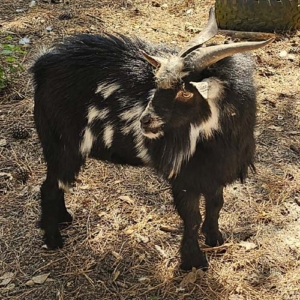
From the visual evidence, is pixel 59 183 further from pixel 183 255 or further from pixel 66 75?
pixel 183 255

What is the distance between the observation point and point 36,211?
12.8ft

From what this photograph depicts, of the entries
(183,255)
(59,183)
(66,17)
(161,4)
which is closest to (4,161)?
(59,183)

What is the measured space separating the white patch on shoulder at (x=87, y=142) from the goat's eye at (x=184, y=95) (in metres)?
0.79

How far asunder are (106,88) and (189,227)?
1.01 meters

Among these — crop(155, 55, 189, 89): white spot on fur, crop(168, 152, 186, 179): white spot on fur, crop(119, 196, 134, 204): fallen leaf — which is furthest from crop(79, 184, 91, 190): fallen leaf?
crop(155, 55, 189, 89): white spot on fur

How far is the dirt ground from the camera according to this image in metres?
3.28

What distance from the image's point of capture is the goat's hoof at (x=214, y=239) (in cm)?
354

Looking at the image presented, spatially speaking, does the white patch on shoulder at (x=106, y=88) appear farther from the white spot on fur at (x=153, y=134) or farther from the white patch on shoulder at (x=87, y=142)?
the white spot on fur at (x=153, y=134)

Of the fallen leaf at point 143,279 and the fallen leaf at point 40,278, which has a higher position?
the fallen leaf at point 143,279

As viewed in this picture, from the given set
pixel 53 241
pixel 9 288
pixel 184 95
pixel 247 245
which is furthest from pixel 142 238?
pixel 184 95

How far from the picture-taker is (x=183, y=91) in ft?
8.86

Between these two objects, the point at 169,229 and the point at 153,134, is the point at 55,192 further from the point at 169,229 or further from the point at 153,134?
the point at 153,134

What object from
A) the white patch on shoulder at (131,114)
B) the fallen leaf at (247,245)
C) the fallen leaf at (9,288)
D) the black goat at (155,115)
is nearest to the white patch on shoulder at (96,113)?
the black goat at (155,115)

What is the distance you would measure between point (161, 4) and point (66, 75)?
4.53 meters
